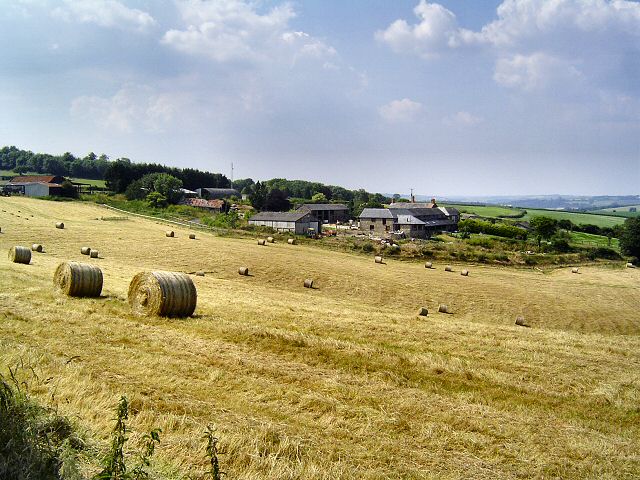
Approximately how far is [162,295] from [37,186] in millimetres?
91744

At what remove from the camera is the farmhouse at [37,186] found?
88812 millimetres

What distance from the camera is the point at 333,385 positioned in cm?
998

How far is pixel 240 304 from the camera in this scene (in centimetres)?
1992

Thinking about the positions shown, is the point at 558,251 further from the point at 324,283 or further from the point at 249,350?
the point at 249,350

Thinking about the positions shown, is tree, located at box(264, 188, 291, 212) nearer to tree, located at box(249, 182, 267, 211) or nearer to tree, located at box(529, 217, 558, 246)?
tree, located at box(249, 182, 267, 211)

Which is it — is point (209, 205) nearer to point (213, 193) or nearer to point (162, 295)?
point (213, 193)

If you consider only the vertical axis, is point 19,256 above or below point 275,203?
below

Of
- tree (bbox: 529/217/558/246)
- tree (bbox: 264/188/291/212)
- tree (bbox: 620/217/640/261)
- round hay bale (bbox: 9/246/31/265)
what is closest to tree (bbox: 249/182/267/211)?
tree (bbox: 264/188/291/212)

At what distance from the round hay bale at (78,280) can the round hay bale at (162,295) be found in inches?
94.2

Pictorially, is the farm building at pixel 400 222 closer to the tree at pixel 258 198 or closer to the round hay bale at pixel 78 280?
the tree at pixel 258 198

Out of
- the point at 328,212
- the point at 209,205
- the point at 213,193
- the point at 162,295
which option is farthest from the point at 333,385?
the point at 213,193

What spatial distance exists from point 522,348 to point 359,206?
12067cm

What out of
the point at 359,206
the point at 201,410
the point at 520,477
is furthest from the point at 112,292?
the point at 359,206

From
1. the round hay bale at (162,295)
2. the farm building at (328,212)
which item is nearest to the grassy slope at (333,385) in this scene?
the round hay bale at (162,295)
